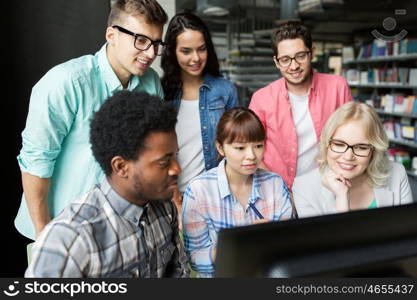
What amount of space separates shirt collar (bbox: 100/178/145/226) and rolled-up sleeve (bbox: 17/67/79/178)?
0.36 m

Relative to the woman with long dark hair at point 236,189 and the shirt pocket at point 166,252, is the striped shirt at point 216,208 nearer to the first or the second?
the woman with long dark hair at point 236,189

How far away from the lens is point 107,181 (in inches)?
35.3

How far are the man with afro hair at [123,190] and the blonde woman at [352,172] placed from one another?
0.65 m

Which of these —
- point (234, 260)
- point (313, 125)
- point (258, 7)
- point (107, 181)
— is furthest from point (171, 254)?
point (258, 7)

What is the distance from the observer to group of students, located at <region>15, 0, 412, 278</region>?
847 mm

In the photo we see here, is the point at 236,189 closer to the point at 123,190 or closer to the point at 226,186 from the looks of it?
the point at 226,186

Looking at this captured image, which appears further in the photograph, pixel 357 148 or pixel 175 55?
pixel 175 55

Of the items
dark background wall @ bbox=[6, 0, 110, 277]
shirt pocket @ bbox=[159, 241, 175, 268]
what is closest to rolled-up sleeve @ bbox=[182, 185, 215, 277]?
shirt pocket @ bbox=[159, 241, 175, 268]

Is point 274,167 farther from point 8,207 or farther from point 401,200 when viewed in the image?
point 8,207

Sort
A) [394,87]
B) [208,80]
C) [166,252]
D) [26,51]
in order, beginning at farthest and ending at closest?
[394,87], [208,80], [26,51], [166,252]

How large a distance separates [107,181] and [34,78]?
3.03 ft

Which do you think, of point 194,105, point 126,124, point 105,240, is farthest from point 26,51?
point 105,240

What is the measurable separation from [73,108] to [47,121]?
0.32ft

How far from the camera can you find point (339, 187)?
1.26 metres
